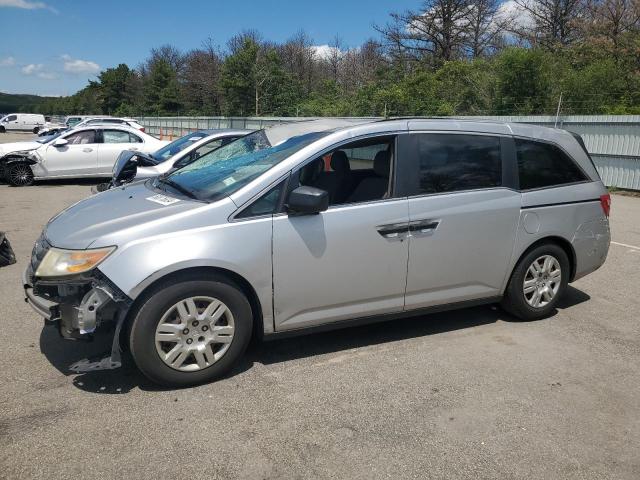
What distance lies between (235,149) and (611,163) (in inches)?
534

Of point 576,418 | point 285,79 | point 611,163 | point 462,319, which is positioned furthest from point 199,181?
point 285,79

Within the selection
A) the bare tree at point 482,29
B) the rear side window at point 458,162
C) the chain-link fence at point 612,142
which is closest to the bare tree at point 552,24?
the bare tree at point 482,29

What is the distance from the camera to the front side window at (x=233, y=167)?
3924 millimetres

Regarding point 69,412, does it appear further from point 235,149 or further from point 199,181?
point 235,149

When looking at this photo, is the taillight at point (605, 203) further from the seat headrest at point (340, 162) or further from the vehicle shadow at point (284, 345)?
the seat headrest at point (340, 162)

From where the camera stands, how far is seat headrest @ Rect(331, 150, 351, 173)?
4352 millimetres

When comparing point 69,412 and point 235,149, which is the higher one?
point 235,149

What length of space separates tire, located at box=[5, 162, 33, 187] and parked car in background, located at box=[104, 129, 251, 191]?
5644 mm

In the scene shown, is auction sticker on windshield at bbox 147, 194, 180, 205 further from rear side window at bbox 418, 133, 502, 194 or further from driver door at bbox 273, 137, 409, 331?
rear side window at bbox 418, 133, 502, 194

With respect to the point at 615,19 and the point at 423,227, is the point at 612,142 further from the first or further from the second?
the point at 615,19

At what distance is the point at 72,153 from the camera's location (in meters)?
14.3

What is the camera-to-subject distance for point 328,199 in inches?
152

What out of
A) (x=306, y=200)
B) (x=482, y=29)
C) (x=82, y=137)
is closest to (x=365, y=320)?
(x=306, y=200)

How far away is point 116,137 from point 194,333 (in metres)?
12.5
